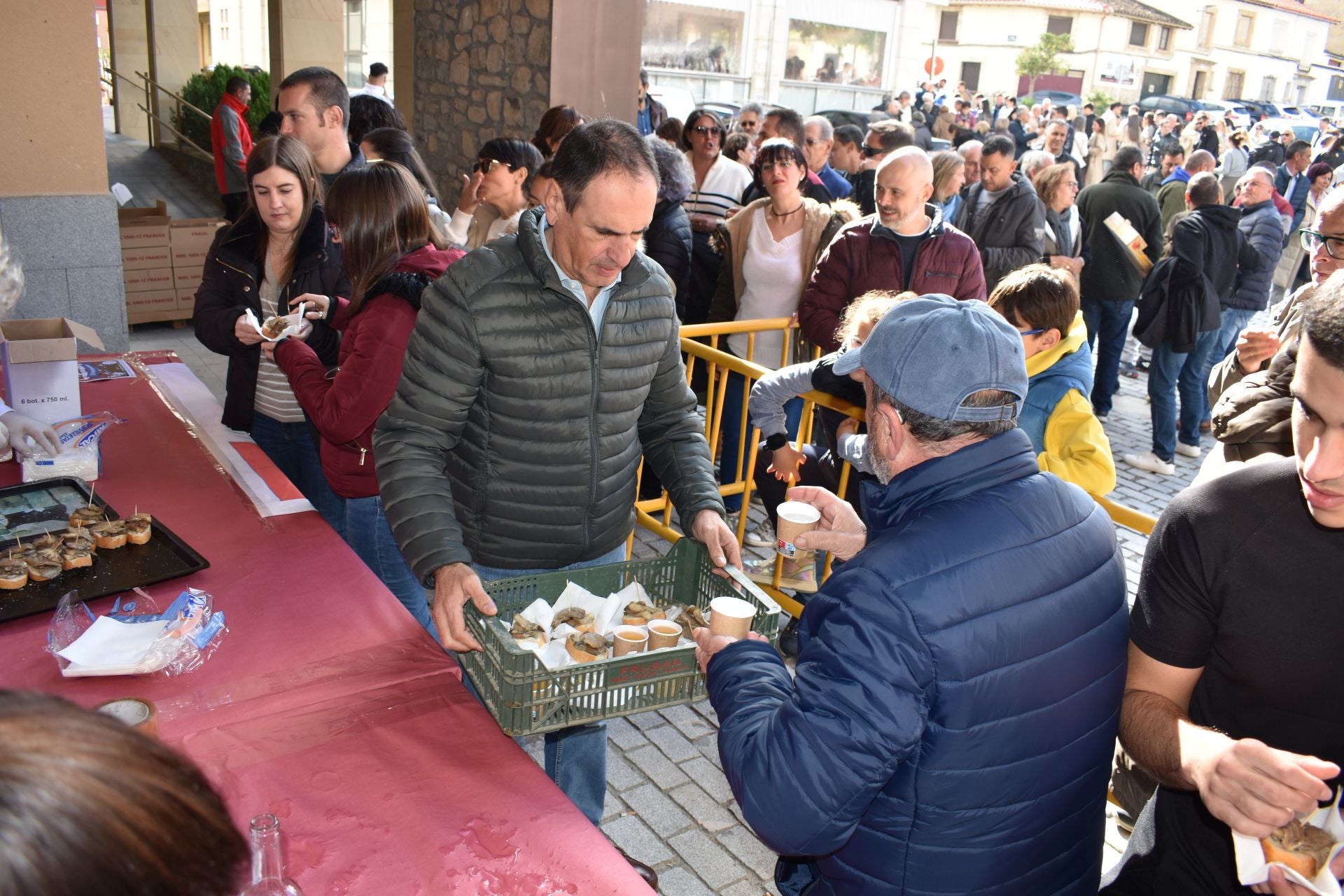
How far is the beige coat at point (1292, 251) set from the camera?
1145cm

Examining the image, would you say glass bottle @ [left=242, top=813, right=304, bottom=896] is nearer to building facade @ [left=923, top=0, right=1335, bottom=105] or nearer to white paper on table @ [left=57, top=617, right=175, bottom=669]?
white paper on table @ [left=57, top=617, right=175, bottom=669]

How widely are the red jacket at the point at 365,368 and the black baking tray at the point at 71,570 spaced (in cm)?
60

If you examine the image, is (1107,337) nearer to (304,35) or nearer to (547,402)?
(547,402)

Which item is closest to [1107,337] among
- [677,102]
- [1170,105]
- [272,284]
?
[272,284]

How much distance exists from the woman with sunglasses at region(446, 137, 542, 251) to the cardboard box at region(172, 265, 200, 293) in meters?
5.12

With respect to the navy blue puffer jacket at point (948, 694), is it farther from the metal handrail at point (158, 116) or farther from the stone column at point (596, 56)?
the metal handrail at point (158, 116)

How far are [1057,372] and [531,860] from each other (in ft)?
9.32

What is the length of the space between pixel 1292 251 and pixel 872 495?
15295mm

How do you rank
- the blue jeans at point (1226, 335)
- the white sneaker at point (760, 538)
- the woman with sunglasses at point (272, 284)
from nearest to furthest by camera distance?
the woman with sunglasses at point (272, 284) < the white sneaker at point (760, 538) < the blue jeans at point (1226, 335)

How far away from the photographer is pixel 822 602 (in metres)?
1.76

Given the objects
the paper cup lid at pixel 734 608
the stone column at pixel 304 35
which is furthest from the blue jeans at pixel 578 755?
the stone column at pixel 304 35

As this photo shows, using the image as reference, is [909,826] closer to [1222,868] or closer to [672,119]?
[1222,868]

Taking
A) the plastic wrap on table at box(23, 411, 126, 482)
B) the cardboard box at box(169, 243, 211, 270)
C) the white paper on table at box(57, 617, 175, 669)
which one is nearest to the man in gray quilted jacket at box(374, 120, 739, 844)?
the white paper on table at box(57, 617, 175, 669)

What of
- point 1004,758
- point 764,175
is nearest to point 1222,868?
point 1004,758
